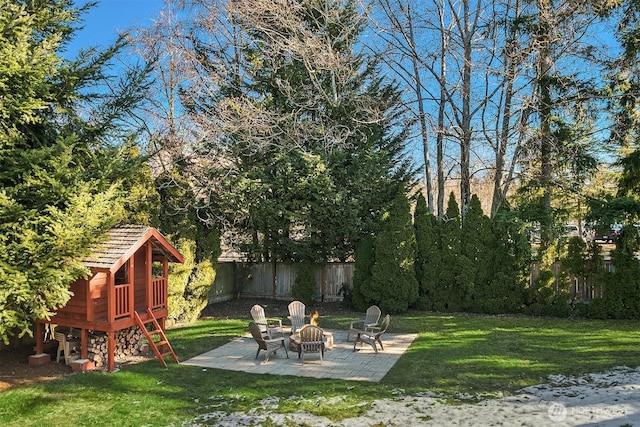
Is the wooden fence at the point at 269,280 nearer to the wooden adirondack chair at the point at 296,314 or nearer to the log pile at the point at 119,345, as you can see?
the wooden adirondack chair at the point at 296,314

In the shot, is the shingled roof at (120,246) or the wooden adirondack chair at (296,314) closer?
the shingled roof at (120,246)

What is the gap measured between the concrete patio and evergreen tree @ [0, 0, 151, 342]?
11.1ft

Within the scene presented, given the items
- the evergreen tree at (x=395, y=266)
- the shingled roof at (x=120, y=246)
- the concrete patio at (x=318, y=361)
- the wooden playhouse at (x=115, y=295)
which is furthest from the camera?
the evergreen tree at (x=395, y=266)

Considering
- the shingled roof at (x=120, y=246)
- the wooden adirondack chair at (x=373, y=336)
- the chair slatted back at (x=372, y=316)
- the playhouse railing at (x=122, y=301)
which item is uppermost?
the shingled roof at (x=120, y=246)

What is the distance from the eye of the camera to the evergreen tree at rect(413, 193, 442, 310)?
15273 mm

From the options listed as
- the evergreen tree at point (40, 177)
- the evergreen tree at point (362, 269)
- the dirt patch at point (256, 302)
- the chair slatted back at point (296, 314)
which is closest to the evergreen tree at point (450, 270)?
the evergreen tree at point (362, 269)

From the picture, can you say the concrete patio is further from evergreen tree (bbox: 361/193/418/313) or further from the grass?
evergreen tree (bbox: 361/193/418/313)

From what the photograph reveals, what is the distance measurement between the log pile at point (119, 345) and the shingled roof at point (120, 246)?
1.80 m

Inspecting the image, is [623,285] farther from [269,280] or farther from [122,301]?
[122,301]

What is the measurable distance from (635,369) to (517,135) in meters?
10.0

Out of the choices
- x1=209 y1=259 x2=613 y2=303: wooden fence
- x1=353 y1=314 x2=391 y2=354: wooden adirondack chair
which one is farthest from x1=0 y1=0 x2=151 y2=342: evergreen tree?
x1=209 y1=259 x2=613 y2=303: wooden fence

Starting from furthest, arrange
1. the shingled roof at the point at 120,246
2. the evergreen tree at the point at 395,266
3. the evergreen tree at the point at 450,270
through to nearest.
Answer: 1. the evergreen tree at the point at 450,270
2. the evergreen tree at the point at 395,266
3. the shingled roof at the point at 120,246

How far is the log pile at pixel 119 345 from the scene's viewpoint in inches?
366

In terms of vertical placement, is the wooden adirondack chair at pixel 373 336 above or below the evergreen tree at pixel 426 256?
below
